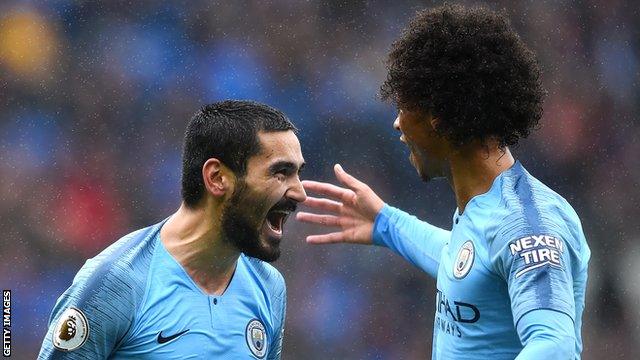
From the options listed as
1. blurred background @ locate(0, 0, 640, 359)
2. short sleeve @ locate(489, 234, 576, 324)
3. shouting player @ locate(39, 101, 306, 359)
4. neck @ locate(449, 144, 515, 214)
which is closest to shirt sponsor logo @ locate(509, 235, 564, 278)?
short sleeve @ locate(489, 234, 576, 324)

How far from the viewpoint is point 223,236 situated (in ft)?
12.3

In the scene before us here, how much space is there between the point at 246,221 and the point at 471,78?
40.2 inches

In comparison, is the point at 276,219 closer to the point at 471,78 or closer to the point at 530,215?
the point at 471,78

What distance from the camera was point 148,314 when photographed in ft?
11.6

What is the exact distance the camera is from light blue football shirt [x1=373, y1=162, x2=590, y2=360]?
3.13 m

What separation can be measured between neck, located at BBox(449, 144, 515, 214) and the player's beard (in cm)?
75

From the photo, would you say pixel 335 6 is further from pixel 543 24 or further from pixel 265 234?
pixel 265 234

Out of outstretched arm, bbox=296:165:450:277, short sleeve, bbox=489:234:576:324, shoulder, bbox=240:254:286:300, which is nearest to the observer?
short sleeve, bbox=489:234:576:324

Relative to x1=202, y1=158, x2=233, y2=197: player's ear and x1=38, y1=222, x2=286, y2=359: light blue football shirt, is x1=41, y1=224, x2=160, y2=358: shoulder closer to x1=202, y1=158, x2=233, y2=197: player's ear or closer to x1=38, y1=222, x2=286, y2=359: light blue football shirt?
x1=38, y1=222, x2=286, y2=359: light blue football shirt

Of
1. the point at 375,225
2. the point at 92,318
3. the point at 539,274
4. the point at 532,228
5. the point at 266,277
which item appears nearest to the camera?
the point at 539,274

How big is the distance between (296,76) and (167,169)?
4.88 feet

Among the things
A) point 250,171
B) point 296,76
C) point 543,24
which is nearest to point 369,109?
point 296,76

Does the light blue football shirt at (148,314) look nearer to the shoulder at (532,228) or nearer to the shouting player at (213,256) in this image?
the shouting player at (213,256)

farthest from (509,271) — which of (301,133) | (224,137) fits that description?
(301,133)
